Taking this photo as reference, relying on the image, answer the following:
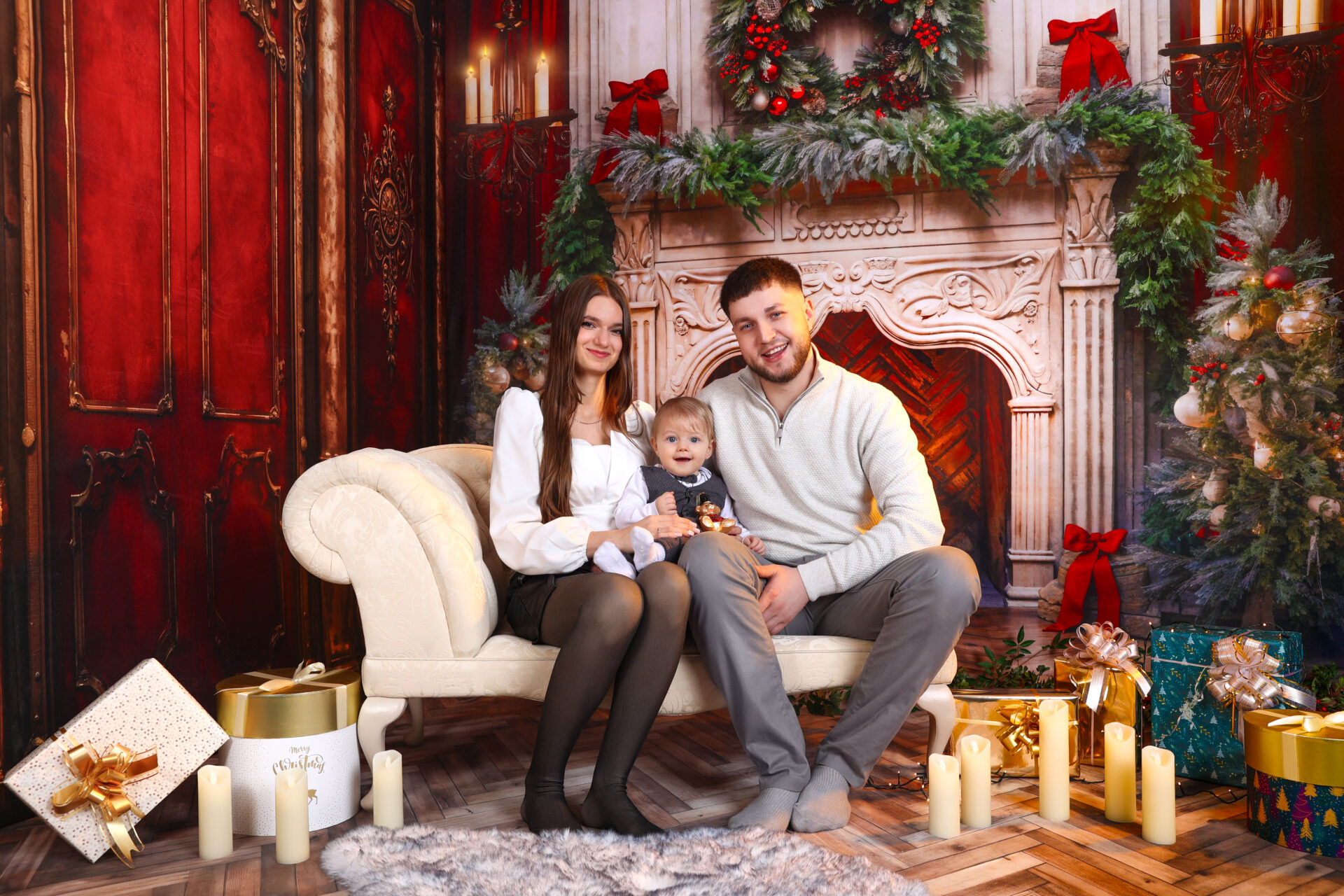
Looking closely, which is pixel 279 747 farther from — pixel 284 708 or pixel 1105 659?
pixel 1105 659

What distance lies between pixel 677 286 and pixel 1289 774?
2.77m

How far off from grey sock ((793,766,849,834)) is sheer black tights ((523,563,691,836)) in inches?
11.2

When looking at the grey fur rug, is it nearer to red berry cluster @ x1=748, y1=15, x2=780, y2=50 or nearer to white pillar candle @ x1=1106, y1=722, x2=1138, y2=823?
white pillar candle @ x1=1106, y1=722, x2=1138, y2=823

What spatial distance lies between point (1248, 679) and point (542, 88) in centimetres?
326

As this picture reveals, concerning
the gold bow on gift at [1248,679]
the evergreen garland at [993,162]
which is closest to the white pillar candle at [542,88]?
the evergreen garland at [993,162]

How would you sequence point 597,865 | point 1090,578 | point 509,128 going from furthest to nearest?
point 509,128
point 1090,578
point 597,865

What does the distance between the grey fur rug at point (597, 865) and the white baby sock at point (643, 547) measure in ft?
1.72

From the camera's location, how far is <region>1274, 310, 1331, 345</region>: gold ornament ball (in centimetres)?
270

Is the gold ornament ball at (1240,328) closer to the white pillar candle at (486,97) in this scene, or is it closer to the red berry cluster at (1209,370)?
the red berry cluster at (1209,370)

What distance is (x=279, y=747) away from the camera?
→ 172 centimetres

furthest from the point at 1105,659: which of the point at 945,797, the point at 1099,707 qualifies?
the point at 945,797

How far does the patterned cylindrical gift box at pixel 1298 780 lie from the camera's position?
1.57 m

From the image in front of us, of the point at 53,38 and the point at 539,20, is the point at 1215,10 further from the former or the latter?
the point at 53,38

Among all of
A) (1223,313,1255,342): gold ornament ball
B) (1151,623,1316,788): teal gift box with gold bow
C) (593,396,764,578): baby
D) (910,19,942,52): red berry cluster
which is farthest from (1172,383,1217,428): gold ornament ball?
(593,396,764,578): baby
